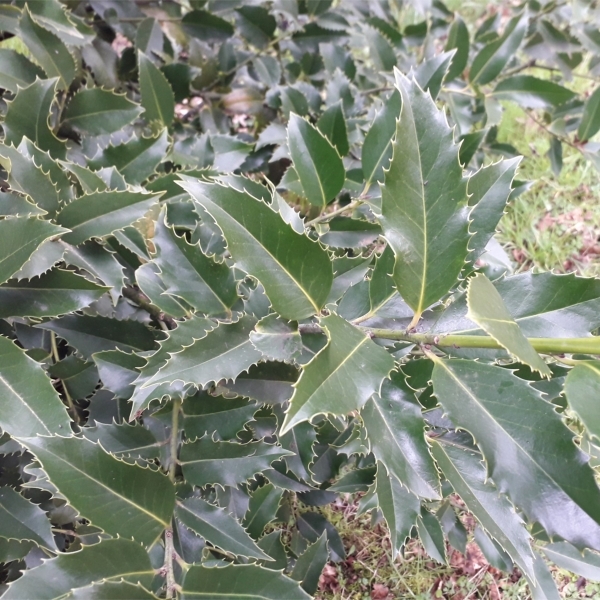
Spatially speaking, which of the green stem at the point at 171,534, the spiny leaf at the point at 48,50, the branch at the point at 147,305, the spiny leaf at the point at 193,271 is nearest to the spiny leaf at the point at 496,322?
the spiny leaf at the point at 193,271

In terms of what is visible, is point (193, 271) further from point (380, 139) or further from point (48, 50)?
point (48, 50)

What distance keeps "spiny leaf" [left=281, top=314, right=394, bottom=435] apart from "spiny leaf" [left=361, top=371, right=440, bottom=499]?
0.08 m

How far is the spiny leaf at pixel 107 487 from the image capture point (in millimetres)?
608

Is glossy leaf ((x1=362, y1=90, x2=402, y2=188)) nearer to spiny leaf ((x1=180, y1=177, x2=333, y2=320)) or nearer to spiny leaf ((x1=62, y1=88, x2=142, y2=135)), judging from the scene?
spiny leaf ((x1=180, y1=177, x2=333, y2=320))

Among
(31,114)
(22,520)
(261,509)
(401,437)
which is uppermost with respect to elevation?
(31,114)

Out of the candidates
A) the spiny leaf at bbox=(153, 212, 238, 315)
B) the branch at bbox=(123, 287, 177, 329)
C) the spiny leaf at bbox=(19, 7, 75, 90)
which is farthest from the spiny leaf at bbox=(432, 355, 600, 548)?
the spiny leaf at bbox=(19, 7, 75, 90)

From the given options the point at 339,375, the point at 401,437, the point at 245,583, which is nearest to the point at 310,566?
the point at 245,583

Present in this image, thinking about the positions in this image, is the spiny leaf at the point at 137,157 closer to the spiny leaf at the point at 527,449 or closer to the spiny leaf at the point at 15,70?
the spiny leaf at the point at 15,70

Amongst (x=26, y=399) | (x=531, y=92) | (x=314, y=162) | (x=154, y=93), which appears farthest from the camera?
(x=531, y=92)

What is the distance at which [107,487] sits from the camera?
645mm

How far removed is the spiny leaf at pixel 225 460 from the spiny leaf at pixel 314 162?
19.0 inches

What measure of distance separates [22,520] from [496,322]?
0.84 metres

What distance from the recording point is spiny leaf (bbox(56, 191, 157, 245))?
82 centimetres

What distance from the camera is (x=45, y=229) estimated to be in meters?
0.68
